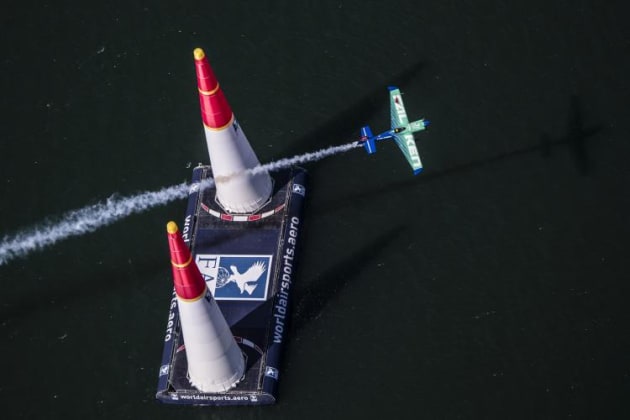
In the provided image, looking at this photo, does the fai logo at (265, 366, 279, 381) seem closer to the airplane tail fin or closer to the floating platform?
the floating platform

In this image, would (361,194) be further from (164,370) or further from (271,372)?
(164,370)

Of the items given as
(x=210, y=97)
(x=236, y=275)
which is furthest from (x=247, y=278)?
(x=210, y=97)

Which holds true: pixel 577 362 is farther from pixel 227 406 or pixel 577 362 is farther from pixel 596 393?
pixel 227 406

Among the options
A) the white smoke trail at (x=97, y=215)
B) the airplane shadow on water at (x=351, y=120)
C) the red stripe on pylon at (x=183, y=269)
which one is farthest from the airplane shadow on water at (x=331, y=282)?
the red stripe on pylon at (x=183, y=269)

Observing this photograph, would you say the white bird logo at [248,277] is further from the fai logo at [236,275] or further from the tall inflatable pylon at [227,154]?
the tall inflatable pylon at [227,154]

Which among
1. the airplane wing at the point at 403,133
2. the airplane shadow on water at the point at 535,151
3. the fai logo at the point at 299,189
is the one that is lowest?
the airplane shadow on water at the point at 535,151
